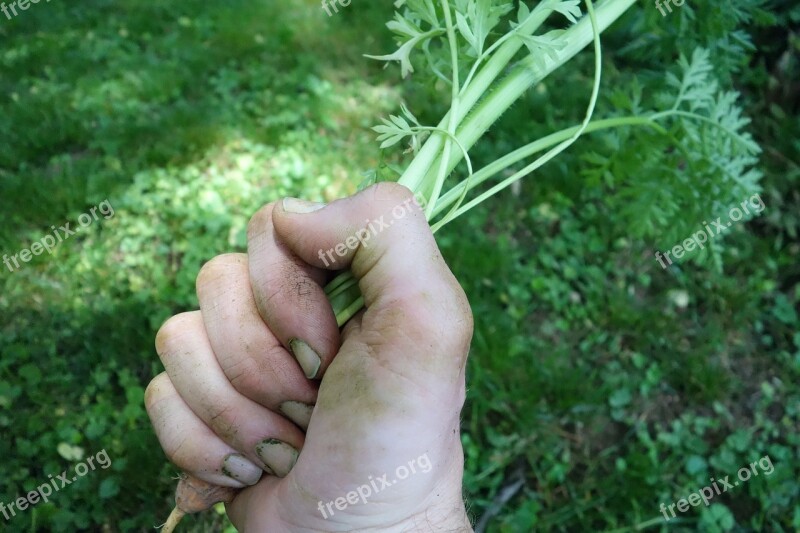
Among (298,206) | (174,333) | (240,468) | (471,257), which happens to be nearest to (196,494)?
(240,468)

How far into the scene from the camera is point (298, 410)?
1.57m

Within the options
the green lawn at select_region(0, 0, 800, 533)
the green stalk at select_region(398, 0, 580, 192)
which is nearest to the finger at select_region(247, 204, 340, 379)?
the green stalk at select_region(398, 0, 580, 192)

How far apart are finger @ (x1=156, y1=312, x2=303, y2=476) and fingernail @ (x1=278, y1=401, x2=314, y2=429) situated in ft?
0.11

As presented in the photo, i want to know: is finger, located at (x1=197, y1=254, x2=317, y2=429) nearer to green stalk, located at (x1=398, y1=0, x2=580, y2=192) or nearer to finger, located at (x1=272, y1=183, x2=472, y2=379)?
finger, located at (x1=272, y1=183, x2=472, y2=379)

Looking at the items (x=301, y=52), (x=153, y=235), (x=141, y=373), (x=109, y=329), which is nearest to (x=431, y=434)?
(x=141, y=373)

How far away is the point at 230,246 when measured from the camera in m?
3.18

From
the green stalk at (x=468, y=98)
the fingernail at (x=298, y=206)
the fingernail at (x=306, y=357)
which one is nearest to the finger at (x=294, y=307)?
the fingernail at (x=306, y=357)

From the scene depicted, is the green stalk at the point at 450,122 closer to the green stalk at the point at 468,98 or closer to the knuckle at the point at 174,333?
the green stalk at the point at 468,98

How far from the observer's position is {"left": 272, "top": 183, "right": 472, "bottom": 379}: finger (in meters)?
1.41

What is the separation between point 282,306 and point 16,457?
166cm

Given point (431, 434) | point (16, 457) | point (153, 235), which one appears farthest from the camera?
point (153, 235)

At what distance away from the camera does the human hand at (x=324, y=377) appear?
4.57 feet

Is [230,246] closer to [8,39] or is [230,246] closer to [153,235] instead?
[153,235]

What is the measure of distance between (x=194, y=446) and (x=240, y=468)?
130 millimetres
